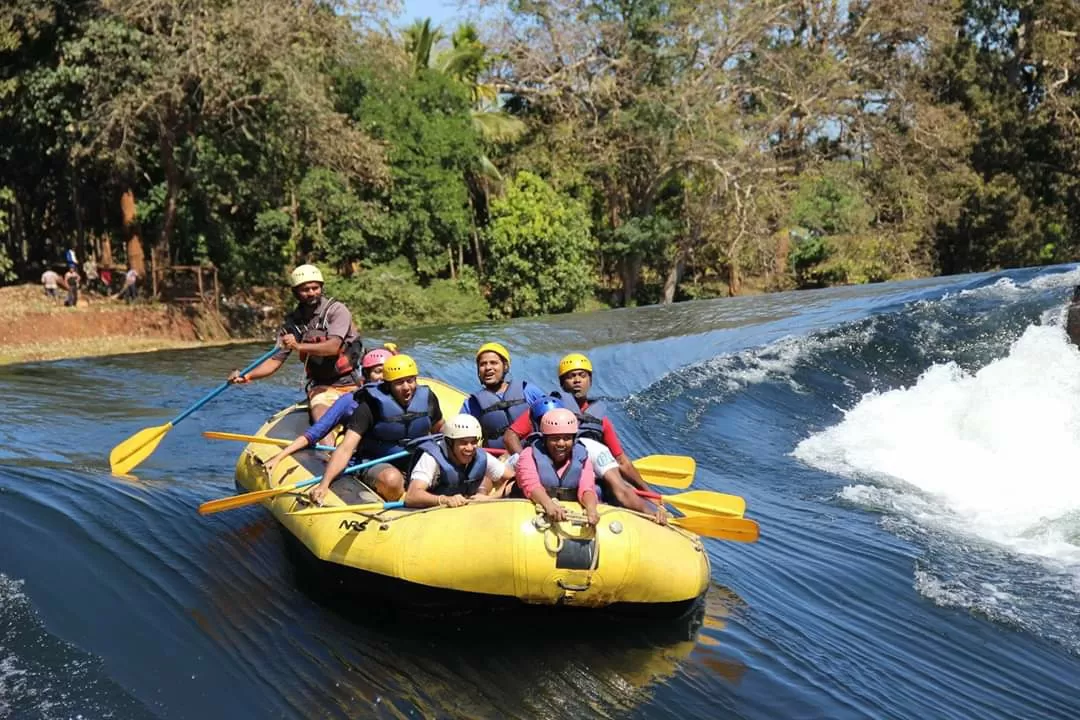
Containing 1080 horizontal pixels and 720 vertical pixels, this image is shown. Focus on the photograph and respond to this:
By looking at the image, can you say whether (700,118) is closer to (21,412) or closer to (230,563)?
(21,412)

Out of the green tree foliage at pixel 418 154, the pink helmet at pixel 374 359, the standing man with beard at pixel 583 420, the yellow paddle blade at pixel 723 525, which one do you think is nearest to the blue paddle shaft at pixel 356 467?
the standing man with beard at pixel 583 420

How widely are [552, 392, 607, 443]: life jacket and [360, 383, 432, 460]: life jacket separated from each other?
0.86 metres

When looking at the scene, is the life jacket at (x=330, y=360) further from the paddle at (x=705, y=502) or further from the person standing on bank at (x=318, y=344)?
the paddle at (x=705, y=502)

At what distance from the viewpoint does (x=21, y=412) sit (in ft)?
42.8

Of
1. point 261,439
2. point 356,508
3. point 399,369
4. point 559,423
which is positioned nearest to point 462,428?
point 559,423

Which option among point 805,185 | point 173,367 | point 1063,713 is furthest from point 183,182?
point 1063,713

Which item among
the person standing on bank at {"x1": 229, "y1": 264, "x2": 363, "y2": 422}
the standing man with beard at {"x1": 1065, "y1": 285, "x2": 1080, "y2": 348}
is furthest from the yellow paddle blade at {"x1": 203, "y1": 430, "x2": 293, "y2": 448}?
the standing man with beard at {"x1": 1065, "y1": 285, "x2": 1080, "y2": 348}

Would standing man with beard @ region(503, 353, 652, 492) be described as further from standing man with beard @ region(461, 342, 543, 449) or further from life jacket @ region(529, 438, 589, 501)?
life jacket @ region(529, 438, 589, 501)

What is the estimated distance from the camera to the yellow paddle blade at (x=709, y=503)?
6.55 metres

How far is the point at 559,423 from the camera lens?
6.01 m

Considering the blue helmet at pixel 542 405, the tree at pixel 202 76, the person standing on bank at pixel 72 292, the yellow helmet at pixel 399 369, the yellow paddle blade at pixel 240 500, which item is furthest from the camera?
the person standing on bank at pixel 72 292

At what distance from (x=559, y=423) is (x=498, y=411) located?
1.56m

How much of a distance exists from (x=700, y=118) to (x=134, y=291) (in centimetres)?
1550

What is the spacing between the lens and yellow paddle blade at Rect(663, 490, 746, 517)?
21.5ft
